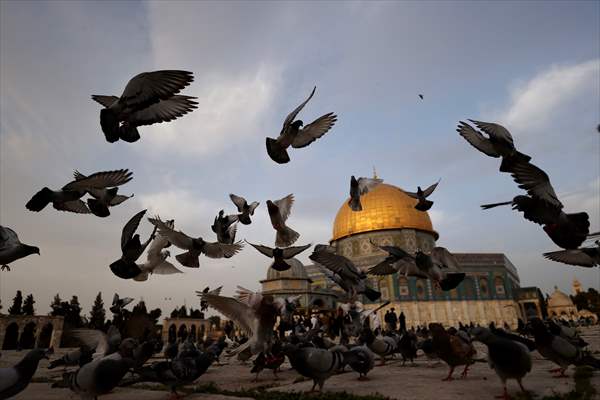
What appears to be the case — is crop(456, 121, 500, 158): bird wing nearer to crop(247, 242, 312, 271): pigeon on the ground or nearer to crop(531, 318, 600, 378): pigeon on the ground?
crop(531, 318, 600, 378): pigeon on the ground

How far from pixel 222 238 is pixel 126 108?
3.23m

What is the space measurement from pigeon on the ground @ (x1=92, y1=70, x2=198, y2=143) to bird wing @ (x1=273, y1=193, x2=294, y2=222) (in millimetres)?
3680

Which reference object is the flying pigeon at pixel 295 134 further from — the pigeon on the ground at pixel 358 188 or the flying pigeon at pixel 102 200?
the flying pigeon at pixel 102 200

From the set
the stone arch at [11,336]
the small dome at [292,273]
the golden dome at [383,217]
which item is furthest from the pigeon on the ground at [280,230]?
the golden dome at [383,217]

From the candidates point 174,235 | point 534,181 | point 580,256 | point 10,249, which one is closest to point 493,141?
point 534,181

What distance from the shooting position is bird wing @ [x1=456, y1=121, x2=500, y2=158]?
602cm

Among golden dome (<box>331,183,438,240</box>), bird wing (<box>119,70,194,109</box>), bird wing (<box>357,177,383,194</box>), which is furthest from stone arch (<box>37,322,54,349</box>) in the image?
golden dome (<box>331,183,438,240</box>)

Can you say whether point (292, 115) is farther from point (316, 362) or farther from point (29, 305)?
point (29, 305)

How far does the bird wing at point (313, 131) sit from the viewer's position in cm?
722

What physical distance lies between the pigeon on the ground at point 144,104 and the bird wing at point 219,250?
2.55 metres

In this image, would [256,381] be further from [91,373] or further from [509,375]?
[509,375]

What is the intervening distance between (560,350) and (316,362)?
345 cm

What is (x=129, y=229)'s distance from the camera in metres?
5.57

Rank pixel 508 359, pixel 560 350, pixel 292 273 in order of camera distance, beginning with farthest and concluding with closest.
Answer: pixel 292 273
pixel 560 350
pixel 508 359
